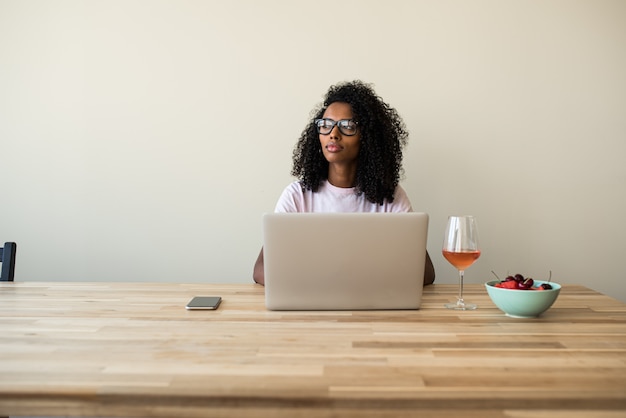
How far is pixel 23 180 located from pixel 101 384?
2438 millimetres

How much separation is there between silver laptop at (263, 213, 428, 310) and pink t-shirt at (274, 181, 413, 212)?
103cm

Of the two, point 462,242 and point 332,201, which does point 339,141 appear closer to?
point 332,201

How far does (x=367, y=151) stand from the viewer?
99.4 inches

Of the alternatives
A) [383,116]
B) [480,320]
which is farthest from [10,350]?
[383,116]

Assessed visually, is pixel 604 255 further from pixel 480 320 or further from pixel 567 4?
pixel 480 320

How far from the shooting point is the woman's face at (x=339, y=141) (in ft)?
7.86

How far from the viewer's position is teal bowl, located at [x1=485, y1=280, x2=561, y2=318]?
1354mm

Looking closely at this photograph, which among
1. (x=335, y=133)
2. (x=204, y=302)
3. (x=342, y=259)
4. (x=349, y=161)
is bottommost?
(x=204, y=302)

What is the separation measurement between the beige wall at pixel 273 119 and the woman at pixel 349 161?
13.0 inches

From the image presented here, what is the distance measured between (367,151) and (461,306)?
3.81ft

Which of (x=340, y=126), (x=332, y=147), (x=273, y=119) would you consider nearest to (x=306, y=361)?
(x=332, y=147)

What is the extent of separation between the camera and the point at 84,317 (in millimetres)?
1372

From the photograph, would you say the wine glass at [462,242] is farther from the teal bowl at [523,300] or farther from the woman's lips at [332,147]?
the woman's lips at [332,147]

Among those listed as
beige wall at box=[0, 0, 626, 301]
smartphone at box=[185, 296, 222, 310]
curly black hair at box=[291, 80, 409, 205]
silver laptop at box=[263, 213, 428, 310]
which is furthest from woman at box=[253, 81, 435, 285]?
silver laptop at box=[263, 213, 428, 310]
